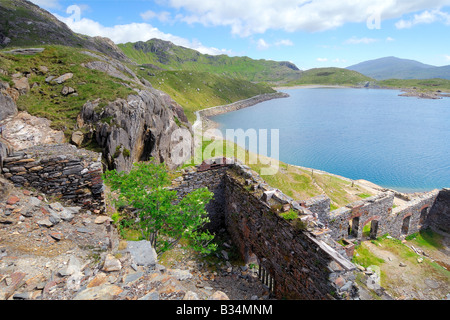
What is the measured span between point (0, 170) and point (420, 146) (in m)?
82.5

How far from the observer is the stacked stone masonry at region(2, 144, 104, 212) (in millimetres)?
8336

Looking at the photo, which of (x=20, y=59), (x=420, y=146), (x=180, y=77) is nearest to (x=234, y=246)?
(x=20, y=59)

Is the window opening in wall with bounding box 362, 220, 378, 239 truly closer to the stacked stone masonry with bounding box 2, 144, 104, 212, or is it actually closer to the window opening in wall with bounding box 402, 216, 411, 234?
the window opening in wall with bounding box 402, 216, 411, 234

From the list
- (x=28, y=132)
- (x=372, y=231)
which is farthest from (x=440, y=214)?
(x=28, y=132)

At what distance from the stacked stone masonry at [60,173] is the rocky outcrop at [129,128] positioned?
8989 millimetres

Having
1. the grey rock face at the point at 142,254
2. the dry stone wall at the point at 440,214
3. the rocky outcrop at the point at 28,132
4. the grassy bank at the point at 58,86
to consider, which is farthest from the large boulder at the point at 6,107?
the dry stone wall at the point at 440,214

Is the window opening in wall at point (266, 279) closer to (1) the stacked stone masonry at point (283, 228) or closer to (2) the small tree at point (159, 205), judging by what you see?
(1) the stacked stone masonry at point (283, 228)

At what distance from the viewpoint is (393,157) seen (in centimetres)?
5556

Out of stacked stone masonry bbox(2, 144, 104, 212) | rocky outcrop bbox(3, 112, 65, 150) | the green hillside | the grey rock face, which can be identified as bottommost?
the grey rock face

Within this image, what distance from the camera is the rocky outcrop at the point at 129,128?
18.1m

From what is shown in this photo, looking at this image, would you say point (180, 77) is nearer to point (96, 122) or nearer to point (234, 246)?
point (96, 122)

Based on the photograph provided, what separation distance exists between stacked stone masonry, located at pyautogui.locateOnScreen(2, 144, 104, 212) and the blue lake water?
46.8 meters

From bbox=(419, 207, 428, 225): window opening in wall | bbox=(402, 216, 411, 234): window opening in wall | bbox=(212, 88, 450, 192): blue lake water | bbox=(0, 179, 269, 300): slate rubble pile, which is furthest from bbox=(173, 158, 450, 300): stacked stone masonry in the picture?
bbox=(212, 88, 450, 192): blue lake water
